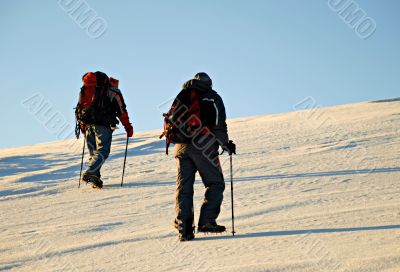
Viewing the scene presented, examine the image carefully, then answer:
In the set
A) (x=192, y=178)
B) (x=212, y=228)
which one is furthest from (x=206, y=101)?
(x=212, y=228)

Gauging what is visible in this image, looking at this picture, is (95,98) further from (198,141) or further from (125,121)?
(198,141)

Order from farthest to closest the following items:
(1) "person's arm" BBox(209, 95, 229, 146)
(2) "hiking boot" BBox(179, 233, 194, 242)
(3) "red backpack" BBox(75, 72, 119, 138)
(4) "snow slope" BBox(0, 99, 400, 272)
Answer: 1. (3) "red backpack" BBox(75, 72, 119, 138)
2. (1) "person's arm" BBox(209, 95, 229, 146)
3. (2) "hiking boot" BBox(179, 233, 194, 242)
4. (4) "snow slope" BBox(0, 99, 400, 272)

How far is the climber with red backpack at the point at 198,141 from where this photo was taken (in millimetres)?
5078

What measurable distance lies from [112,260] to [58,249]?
807 millimetres

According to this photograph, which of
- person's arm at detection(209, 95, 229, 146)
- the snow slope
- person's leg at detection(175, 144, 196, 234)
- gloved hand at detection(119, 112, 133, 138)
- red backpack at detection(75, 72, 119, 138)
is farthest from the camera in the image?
gloved hand at detection(119, 112, 133, 138)

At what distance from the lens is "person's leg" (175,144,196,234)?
501cm

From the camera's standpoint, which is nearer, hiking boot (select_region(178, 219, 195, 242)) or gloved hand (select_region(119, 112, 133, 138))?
hiking boot (select_region(178, 219, 195, 242))

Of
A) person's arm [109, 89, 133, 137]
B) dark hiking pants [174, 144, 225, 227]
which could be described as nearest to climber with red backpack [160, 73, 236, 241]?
dark hiking pants [174, 144, 225, 227]

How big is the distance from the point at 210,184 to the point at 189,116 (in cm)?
71

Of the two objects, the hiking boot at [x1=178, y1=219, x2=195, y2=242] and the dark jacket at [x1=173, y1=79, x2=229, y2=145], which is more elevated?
the dark jacket at [x1=173, y1=79, x2=229, y2=145]

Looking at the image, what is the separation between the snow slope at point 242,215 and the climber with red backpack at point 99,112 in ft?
1.51

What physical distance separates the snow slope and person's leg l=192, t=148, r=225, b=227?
0.24 meters

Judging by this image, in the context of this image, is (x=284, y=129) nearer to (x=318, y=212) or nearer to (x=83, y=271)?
(x=318, y=212)

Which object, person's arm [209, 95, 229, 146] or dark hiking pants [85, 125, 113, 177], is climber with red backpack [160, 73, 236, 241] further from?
dark hiking pants [85, 125, 113, 177]
